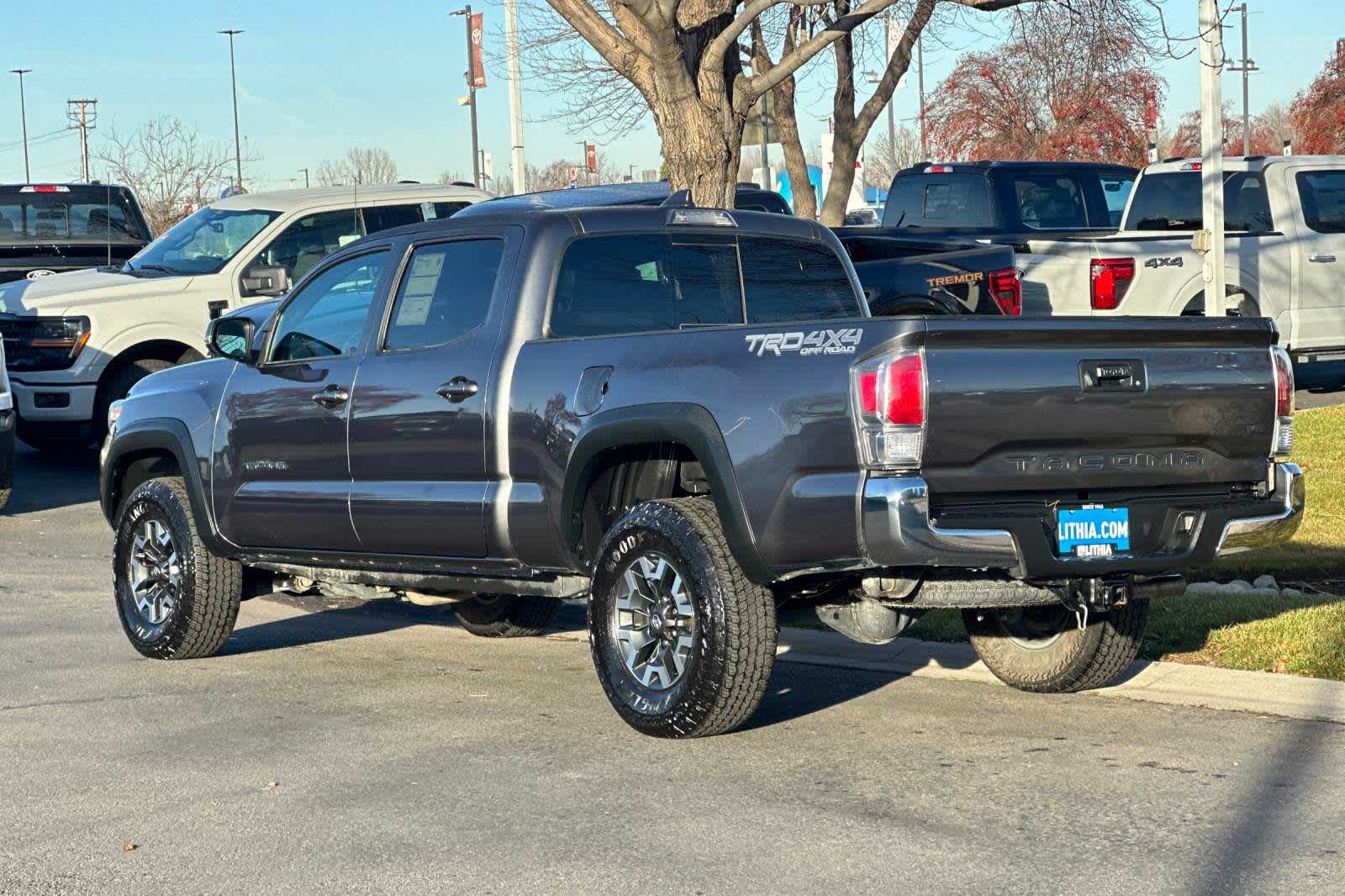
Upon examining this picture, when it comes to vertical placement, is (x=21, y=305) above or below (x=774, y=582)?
above

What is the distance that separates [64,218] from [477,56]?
49.5 feet

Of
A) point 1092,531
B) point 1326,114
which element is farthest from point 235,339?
point 1326,114

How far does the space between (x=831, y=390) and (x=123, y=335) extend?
10.7 meters

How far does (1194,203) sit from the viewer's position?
1658cm

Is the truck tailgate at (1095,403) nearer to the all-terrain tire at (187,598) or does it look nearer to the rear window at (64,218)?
the all-terrain tire at (187,598)

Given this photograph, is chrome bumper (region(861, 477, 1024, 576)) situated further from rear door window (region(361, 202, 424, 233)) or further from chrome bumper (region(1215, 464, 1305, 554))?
rear door window (region(361, 202, 424, 233))

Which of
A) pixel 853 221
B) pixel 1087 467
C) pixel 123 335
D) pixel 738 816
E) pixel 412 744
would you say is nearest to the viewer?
pixel 738 816

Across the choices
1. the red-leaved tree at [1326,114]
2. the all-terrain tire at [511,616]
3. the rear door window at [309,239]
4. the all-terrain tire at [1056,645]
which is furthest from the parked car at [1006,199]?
the red-leaved tree at [1326,114]

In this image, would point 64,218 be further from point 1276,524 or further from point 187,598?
point 1276,524

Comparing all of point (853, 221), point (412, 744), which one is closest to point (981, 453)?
point (412, 744)

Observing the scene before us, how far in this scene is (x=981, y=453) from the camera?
5871 mm

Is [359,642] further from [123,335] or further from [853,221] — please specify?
[853,221]

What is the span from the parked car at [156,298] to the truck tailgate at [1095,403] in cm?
1011

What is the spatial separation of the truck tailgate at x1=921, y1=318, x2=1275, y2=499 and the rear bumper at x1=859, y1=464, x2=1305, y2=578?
0.34 ft
